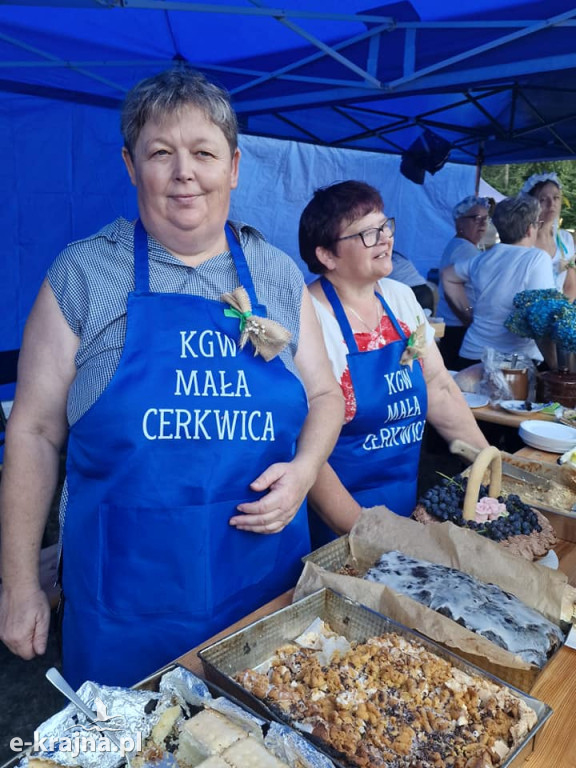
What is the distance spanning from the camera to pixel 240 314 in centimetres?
155

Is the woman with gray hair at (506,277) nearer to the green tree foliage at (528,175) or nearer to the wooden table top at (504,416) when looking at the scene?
the wooden table top at (504,416)

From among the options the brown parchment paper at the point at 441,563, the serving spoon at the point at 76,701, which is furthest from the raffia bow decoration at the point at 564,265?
the serving spoon at the point at 76,701

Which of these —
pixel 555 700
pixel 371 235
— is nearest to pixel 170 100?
pixel 371 235

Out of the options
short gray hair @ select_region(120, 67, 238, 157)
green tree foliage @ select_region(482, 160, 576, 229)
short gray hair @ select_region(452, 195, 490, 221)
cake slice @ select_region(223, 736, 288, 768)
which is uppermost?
green tree foliage @ select_region(482, 160, 576, 229)

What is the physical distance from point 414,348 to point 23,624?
1.63 meters

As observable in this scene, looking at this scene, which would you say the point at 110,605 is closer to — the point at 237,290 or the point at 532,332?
the point at 237,290

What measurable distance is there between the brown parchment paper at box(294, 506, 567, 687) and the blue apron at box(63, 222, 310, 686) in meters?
0.26

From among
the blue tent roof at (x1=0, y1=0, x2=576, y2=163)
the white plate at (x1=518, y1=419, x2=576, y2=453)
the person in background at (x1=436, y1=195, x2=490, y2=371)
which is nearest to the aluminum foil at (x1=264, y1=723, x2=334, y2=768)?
the white plate at (x1=518, y1=419, x2=576, y2=453)

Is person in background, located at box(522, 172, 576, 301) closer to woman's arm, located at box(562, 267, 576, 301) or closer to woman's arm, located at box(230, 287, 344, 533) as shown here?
woman's arm, located at box(562, 267, 576, 301)

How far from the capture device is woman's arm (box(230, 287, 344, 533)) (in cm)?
151

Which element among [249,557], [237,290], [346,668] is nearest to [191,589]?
[249,557]

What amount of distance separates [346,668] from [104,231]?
1.21m

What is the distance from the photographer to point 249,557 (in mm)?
1573

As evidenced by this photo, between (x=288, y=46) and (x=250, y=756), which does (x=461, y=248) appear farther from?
(x=250, y=756)
